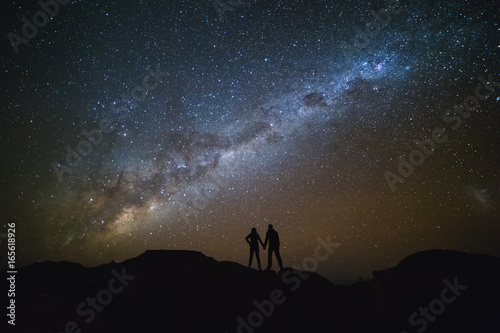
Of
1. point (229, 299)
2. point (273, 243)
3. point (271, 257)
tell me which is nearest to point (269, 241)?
point (273, 243)

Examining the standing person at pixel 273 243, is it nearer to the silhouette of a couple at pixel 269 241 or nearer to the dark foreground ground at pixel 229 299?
the silhouette of a couple at pixel 269 241

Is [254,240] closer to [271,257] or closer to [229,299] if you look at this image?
[271,257]

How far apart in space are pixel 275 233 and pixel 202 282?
3.50 meters

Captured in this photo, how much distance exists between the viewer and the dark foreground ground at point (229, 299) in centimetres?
904

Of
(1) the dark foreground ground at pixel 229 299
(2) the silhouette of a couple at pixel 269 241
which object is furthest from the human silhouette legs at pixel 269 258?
(1) the dark foreground ground at pixel 229 299

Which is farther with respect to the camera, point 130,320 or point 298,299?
point 298,299

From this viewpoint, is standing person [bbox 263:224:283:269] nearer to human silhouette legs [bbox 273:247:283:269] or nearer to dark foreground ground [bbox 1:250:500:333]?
human silhouette legs [bbox 273:247:283:269]

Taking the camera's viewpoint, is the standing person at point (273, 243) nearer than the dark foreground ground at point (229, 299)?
No

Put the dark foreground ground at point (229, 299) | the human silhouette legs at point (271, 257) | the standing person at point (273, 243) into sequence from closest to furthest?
1. the dark foreground ground at point (229, 299)
2. the standing person at point (273, 243)
3. the human silhouette legs at point (271, 257)

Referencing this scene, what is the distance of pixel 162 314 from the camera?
31.4ft

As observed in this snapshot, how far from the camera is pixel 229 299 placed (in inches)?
366

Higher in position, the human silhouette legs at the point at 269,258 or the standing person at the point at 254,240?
the standing person at the point at 254,240

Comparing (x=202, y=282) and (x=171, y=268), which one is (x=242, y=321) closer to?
(x=202, y=282)

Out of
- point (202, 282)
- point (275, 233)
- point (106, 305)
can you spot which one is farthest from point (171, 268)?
point (275, 233)
